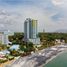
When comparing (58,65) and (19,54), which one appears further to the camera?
(19,54)

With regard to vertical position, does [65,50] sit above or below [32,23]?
below

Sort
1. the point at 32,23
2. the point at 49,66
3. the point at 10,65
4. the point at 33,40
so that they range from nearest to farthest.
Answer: the point at 10,65 < the point at 49,66 < the point at 33,40 < the point at 32,23

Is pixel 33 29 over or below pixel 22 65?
over

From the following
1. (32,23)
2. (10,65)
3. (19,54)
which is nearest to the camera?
(10,65)

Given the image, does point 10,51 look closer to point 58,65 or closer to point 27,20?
point 58,65

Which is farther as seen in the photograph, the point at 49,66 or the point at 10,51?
the point at 10,51

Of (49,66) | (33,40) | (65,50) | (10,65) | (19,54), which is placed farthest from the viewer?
(33,40)

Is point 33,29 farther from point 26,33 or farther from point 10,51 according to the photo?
point 10,51

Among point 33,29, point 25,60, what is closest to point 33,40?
point 33,29

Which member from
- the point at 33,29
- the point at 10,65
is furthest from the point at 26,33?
the point at 10,65
